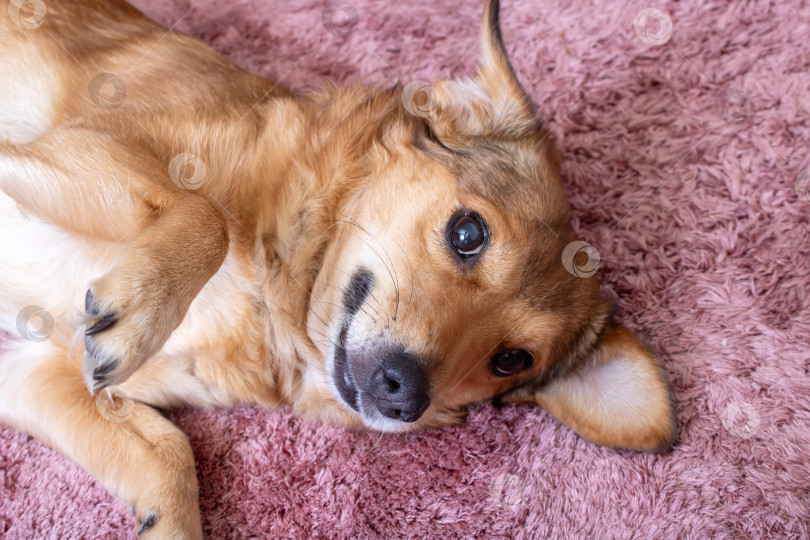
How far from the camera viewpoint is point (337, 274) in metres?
2.42

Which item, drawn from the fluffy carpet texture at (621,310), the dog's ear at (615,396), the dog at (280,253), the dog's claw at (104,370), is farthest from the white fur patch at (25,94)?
the dog's ear at (615,396)

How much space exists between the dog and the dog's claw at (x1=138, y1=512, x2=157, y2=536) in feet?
0.04

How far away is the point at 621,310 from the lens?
120 inches

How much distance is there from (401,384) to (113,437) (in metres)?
1.36

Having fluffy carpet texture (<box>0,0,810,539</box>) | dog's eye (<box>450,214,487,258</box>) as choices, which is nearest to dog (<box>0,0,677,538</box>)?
dog's eye (<box>450,214,487,258</box>)

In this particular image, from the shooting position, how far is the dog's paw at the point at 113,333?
1.85m

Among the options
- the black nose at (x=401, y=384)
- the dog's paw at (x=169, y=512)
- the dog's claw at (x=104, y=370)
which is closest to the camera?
the dog's claw at (x=104, y=370)

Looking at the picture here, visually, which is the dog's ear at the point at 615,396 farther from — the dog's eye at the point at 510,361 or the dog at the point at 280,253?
the dog's eye at the point at 510,361

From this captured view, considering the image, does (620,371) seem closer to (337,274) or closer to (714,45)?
(337,274)

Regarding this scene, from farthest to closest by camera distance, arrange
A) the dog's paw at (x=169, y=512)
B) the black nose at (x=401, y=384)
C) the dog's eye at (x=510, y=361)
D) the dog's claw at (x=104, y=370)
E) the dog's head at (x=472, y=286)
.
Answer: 1. the dog's eye at (x=510, y=361)
2. the dog's paw at (x=169, y=512)
3. the dog's head at (x=472, y=286)
4. the black nose at (x=401, y=384)
5. the dog's claw at (x=104, y=370)

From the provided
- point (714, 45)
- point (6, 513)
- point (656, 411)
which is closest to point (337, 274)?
point (656, 411)

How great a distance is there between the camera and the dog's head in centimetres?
219

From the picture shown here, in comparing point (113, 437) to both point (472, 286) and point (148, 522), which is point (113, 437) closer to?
point (148, 522)

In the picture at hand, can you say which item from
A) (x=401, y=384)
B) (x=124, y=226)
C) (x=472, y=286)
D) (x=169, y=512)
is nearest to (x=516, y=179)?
(x=472, y=286)
